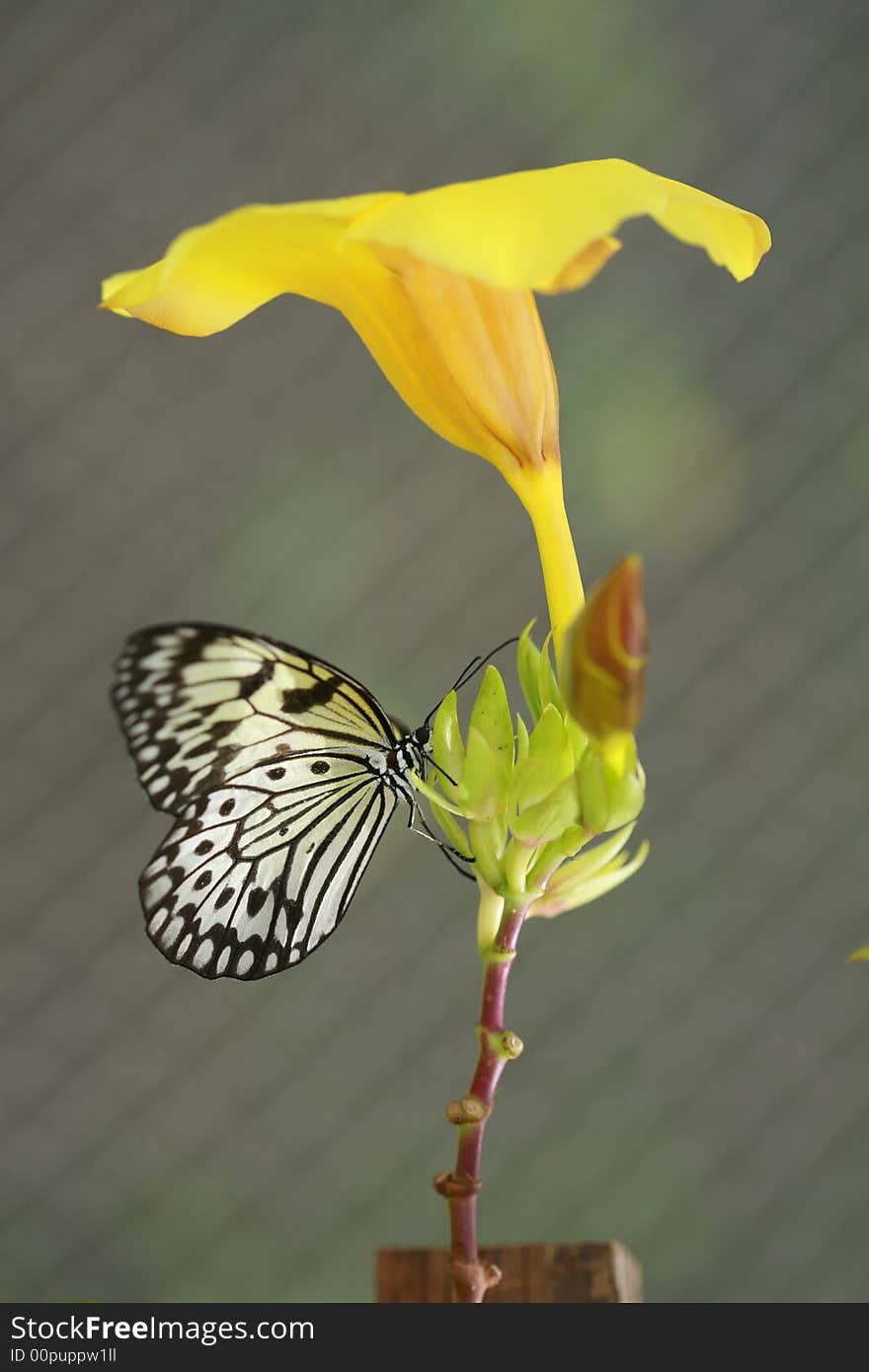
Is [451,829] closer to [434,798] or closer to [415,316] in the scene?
[434,798]

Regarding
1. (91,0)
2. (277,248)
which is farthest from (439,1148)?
(91,0)

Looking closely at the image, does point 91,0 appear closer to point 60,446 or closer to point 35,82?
point 35,82

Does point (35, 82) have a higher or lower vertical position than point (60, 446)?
higher

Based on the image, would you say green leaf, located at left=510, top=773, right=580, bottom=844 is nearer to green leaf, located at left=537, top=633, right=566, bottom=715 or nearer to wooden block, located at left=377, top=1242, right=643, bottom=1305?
green leaf, located at left=537, top=633, right=566, bottom=715

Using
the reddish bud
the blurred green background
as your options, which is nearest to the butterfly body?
the reddish bud

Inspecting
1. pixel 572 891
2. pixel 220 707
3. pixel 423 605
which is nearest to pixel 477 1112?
pixel 572 891

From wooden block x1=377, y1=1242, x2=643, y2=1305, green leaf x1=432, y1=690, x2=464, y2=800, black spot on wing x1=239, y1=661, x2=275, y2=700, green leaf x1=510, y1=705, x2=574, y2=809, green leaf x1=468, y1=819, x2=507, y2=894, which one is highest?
black spot on wing x1=239, y1=661, x2=275, y2=700

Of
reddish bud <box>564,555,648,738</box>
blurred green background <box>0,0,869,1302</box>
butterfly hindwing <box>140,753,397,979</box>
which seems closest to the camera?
reddish bud <box>564,555,648,738</box>
